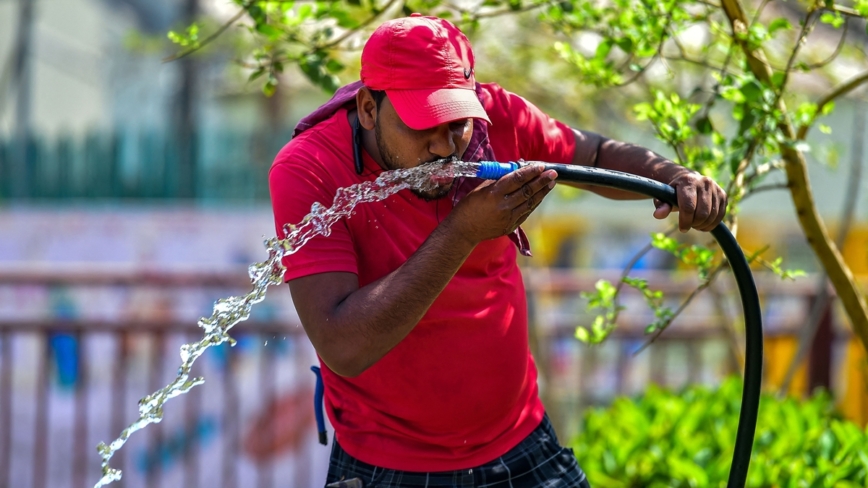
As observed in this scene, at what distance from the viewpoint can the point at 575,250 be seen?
1411 cm

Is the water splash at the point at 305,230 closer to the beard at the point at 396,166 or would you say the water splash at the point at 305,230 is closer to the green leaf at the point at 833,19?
the beard at the point at 396,166

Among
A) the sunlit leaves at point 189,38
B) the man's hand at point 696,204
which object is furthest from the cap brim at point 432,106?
the sunlit leaves at point 189,38

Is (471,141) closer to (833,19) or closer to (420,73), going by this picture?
(420,73)

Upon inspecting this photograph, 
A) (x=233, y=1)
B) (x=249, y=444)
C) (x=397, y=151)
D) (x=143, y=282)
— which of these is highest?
(x=233, y=1)

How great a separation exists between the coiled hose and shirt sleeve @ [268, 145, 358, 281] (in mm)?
307

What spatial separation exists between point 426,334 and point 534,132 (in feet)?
1.79

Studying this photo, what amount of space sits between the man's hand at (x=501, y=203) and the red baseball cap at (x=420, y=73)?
0.61 ft

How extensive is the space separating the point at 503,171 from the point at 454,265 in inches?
7.8

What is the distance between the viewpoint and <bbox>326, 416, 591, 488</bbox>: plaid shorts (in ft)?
6.72

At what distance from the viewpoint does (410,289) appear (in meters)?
1.75

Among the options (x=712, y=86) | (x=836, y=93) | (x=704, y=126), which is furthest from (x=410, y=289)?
(x=836, y=93)

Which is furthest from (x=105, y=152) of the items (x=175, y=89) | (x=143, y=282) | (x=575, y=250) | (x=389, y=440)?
(x=389, y=440)

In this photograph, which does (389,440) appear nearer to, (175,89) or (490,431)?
(490,431)

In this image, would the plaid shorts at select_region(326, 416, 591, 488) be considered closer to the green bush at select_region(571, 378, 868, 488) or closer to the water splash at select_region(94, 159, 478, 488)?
the water splash at select_region(94, 159, 478, 488)
